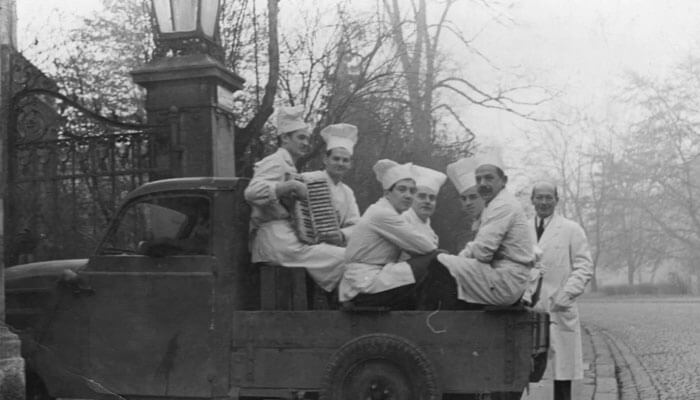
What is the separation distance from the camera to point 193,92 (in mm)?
8445

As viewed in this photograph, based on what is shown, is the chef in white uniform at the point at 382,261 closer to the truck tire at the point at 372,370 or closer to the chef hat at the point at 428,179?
the truck tire at the point at 372,370

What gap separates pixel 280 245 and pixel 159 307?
2.95 feet

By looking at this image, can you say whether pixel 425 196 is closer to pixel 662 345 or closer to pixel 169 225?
pixel 169 225

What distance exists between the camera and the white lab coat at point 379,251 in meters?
5.70

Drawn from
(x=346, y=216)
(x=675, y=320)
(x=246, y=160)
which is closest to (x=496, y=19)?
(x=675, y=320)

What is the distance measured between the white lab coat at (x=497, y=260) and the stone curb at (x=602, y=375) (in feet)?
9.51

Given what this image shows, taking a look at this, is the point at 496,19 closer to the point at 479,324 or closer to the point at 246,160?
the point at 246,160

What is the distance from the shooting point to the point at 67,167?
28.7 ft

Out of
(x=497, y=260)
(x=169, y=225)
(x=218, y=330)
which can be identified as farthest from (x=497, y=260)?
(x=169, y=225)

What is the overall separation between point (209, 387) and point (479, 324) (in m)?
1.78

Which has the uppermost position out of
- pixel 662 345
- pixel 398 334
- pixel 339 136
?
pixel 339 136

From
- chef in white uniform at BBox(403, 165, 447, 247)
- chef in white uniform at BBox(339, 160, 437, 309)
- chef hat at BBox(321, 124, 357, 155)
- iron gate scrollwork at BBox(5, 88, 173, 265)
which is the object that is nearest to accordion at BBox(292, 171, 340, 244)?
chef hat at BBox(321, 124, 357, 155)

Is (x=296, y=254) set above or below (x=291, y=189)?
below

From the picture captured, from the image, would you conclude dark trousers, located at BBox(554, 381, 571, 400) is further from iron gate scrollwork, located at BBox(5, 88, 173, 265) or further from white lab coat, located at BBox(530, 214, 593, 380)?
iron gate scrollwork, located at BBox(5, 88, 173, 265)
